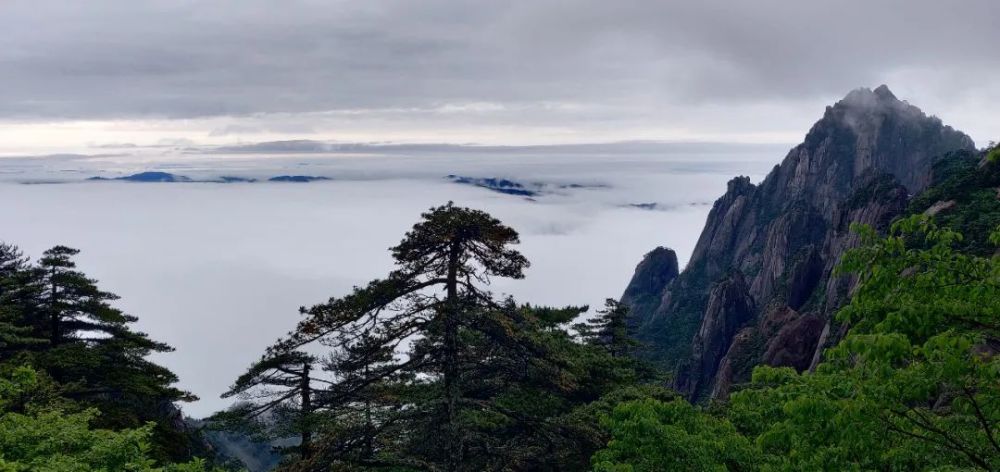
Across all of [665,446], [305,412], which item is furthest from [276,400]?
[665,446]

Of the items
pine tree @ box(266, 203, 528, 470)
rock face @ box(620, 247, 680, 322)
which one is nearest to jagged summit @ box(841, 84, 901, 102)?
rock face @ box(620, 247, 680, 322)

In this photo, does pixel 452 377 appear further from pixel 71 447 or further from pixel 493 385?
pixel 71 447

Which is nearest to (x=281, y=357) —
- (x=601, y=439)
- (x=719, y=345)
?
(x=601, y=439)

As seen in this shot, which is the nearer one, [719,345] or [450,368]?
[450,368]

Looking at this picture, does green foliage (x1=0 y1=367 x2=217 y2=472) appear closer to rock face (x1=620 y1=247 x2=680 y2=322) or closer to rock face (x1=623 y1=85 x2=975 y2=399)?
rock face (x1=623 y1=85 x2=975 y2=399)

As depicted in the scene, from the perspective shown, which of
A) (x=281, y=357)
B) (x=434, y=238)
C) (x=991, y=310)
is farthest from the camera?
(x=281, y=357)

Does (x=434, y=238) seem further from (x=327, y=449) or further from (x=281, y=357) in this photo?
(x=281, y=357)

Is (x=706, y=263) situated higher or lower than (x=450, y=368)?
lower

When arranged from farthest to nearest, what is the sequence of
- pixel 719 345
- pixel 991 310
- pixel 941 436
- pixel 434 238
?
1. pixel 719 345
2. pixel 434 238
3. pixel 941 436
4. pixel 991 310
